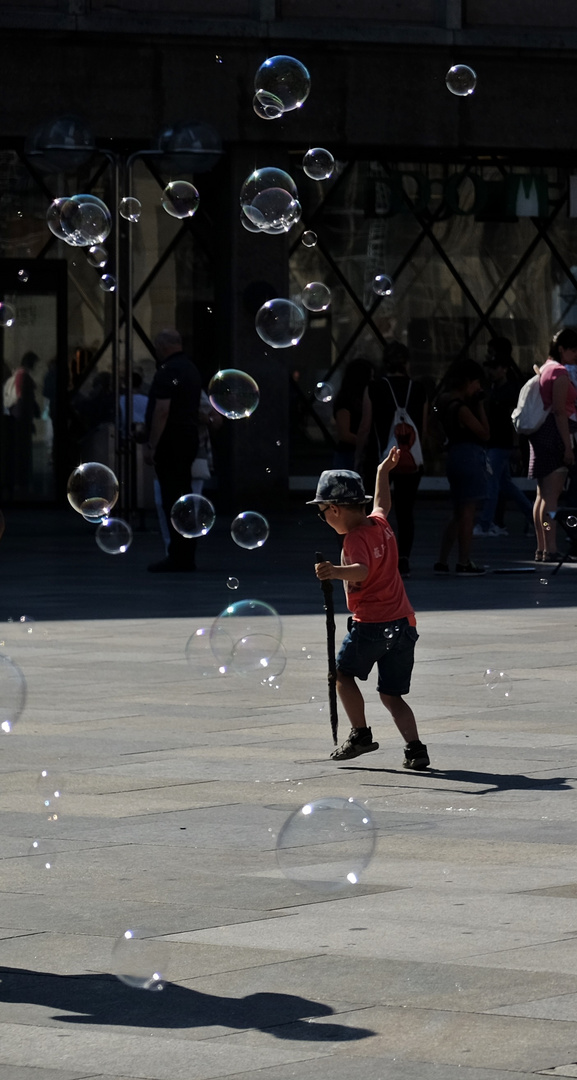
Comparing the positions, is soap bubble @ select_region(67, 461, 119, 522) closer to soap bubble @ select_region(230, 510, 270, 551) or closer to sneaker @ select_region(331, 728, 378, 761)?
soap bubble @ select_region(230, 510, 270, 551)

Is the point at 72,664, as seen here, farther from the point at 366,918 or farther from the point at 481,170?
the point at 481,170

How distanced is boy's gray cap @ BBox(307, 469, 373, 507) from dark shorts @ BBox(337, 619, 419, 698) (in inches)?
18.5

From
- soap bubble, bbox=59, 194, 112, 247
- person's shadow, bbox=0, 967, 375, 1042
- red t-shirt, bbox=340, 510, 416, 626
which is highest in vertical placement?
soap bubble, bbox=59, 194, 112, 247

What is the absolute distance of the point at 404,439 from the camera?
563 inches

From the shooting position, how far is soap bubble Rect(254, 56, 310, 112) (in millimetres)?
12648

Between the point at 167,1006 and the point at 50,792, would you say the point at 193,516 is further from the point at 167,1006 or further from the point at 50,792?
the point at 167,1006

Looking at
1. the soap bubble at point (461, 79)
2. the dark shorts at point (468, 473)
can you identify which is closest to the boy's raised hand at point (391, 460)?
the dark shorts at point (468, 473)

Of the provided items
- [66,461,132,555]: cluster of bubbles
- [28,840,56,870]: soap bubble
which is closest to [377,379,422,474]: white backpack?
[66,461,132,555]: cluster of bubbles

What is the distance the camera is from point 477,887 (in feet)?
17.1

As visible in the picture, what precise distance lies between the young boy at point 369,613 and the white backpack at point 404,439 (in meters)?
6.96

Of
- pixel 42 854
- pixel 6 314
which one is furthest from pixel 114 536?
pixel 6 314

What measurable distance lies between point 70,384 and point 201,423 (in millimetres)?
7315

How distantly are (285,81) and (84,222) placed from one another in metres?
1.63

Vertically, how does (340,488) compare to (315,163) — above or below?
below
